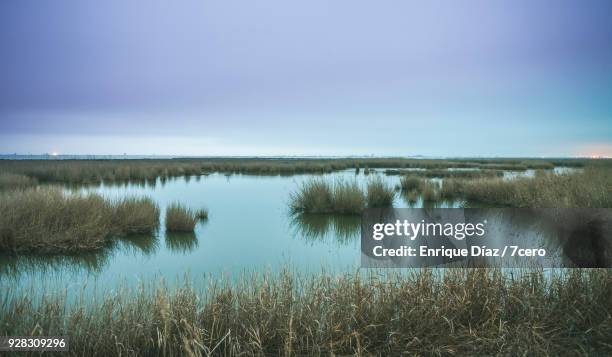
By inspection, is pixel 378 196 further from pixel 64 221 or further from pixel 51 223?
pixel 51 223

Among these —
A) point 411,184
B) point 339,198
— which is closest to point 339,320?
point 339,198

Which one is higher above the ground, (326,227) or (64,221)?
(64,221)

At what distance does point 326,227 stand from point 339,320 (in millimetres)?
6170

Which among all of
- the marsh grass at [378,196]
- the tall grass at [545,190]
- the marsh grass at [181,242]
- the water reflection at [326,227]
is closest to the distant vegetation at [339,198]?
the marsh grass at [378,196]

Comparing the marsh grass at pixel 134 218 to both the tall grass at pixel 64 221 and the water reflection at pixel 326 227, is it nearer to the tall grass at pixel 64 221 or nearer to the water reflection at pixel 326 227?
the tall grass at pixel 64 221

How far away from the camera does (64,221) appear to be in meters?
7.30

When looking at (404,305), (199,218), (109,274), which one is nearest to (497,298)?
(404,305)

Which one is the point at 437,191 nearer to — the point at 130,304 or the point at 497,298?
the point at 497,298

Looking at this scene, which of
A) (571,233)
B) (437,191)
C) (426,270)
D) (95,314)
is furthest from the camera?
(437,191)

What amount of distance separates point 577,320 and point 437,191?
1241 cm

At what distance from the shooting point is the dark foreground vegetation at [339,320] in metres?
3.07

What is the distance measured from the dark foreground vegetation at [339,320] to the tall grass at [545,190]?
5903 mm

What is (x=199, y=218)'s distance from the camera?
1082 centimetres

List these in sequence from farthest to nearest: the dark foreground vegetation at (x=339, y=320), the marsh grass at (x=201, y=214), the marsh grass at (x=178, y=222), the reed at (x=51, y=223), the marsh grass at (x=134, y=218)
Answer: the marsh grass at (x=201, y=214) < the marsh grass at (x=178, y=222) < the marsh grass at (x=134, y=218) < the reed at (x=51, y=223) < the dark foreground vegetation at (x=339, y=320)
